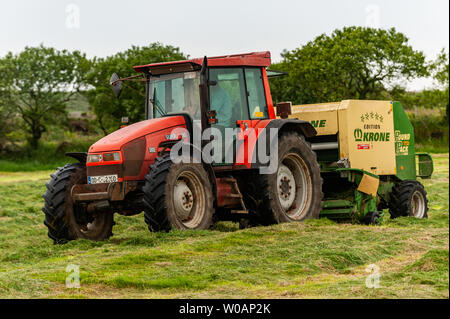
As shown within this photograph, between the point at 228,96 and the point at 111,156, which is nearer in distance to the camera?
the point at 111,156

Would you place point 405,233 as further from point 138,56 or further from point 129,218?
point 138,56

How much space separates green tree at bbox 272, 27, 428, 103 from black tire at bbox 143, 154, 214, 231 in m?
30.5

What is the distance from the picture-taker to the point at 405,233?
30.7ft

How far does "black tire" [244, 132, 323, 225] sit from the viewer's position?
10.2 metres

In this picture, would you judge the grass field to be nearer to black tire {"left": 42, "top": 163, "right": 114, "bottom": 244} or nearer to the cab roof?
black tire {"left": 42, "top": 163, "right": 114, "bottom": 244}

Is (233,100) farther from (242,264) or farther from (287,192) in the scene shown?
(242,264)

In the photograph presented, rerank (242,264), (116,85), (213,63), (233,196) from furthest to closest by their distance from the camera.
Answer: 1. (213,63)
2. (233,196)
3. (116,85)
4. (242,264)

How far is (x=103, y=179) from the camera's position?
31.0 ft

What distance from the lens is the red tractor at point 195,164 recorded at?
933 cm

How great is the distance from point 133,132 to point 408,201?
5880 mm

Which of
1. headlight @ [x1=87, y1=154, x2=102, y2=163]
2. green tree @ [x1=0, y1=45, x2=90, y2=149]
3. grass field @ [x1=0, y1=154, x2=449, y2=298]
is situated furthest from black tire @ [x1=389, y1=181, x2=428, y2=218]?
green tree @ [x1=0, y1=45, x2=90, y2=149]

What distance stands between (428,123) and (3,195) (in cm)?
3289

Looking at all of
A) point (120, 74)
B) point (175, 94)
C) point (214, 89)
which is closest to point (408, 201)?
point (214, 89)

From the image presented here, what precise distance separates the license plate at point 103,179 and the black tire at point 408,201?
6.02 metres
